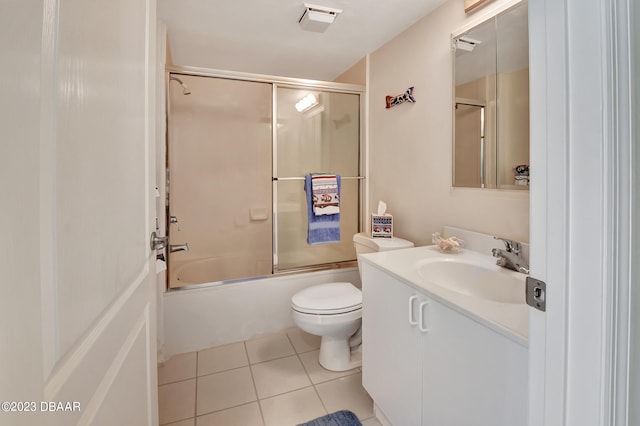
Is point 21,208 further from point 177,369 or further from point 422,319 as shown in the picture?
point 177,369

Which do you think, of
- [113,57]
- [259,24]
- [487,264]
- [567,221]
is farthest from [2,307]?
[259,24]

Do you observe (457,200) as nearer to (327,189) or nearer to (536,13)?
(327,189)

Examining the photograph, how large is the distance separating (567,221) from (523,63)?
110 cm

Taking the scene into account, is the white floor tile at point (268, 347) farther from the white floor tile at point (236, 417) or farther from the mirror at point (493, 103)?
the mirror at point (493, 103)

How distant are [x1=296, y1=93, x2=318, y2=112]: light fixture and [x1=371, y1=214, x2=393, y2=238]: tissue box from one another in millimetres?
1210

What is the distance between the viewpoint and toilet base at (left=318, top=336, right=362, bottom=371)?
185 centimetres

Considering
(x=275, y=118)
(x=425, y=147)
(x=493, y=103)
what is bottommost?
(x=425, y=147)

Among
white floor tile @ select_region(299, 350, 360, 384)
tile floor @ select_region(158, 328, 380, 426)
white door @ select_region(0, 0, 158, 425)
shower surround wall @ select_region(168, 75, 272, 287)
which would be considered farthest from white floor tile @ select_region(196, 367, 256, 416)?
shower surround wall @ select_region(168, 75, 272, 287)

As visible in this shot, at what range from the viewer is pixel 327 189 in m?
2.38

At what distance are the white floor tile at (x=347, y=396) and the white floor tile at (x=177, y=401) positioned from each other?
2.30 feet

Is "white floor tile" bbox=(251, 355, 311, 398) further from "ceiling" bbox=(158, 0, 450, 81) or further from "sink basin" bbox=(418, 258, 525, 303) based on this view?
"ceiling" bbox=(158, 0, 450, 81)

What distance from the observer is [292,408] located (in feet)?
5.02

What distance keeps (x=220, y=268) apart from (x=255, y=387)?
1311 millimetres

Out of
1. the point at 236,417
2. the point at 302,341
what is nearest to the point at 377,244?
the point at 302,341
